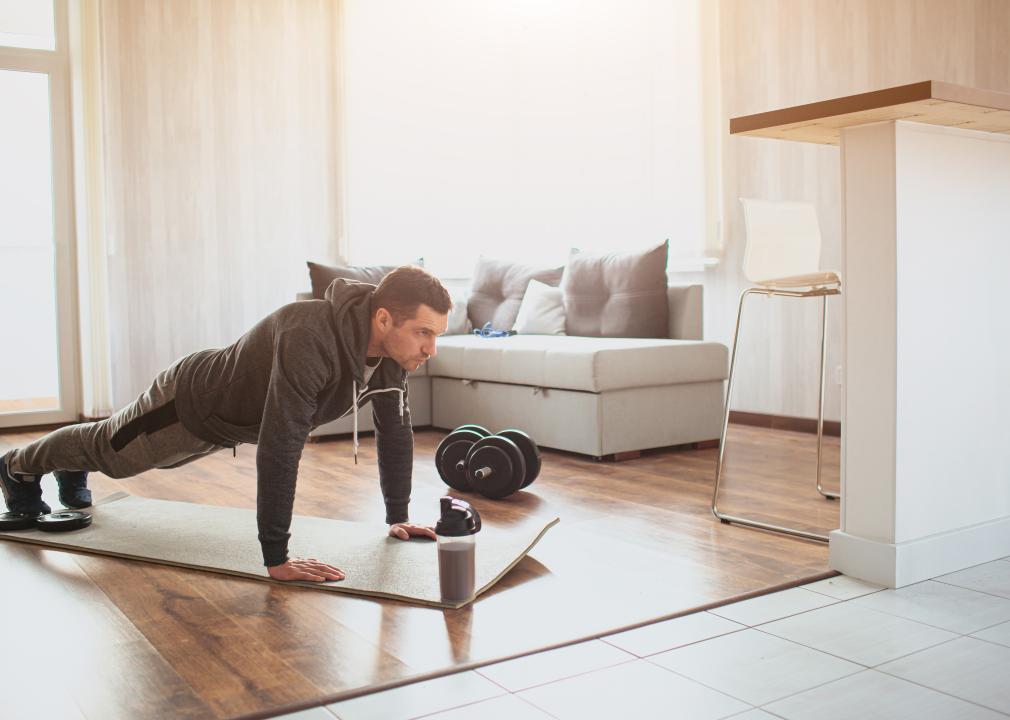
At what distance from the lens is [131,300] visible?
5594 millimetres

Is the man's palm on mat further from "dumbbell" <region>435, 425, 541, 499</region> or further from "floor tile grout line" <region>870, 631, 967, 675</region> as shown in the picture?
"floor tile grout line" <region>870, 631, 967, 675</region>

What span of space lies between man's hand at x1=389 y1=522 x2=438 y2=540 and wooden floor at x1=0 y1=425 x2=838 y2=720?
17 centimetres

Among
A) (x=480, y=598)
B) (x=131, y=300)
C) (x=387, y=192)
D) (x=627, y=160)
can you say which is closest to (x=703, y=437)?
(x=627, y=160)

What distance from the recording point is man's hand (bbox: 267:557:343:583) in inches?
91.0

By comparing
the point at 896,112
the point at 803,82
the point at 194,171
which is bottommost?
the point at 896,112

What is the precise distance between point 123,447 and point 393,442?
751 millimetres

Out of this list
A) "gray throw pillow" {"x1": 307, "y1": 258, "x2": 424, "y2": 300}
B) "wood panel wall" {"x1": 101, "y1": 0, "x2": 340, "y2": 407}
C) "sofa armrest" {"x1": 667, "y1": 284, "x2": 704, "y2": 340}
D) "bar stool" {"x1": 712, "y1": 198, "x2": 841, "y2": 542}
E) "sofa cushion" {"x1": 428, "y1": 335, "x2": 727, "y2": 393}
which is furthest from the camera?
"wood panel wall" {"x1": 101, "y1": 0, "x2": 340, "y2": 407}

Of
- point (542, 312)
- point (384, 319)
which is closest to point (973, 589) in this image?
point (384, 319)

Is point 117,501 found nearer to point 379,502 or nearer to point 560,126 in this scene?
point 379,502

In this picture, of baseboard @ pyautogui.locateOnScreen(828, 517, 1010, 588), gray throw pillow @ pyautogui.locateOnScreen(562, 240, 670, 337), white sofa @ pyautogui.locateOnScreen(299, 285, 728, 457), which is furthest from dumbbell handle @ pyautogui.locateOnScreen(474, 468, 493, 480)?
gray throw pillow @ pyautogui.locateOnScreen(562, 240, 670, 337)

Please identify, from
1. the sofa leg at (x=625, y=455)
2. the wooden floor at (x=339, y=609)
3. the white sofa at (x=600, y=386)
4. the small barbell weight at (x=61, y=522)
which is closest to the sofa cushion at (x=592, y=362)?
the white sofa at (x=600, y=386)

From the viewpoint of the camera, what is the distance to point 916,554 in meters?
2.33

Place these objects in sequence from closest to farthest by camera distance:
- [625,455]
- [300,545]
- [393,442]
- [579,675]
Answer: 1. [579,675]
2. [393,442]
3. [300,545]
4. [625,455]

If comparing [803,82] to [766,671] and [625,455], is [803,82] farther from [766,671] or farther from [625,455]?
[766,671]
